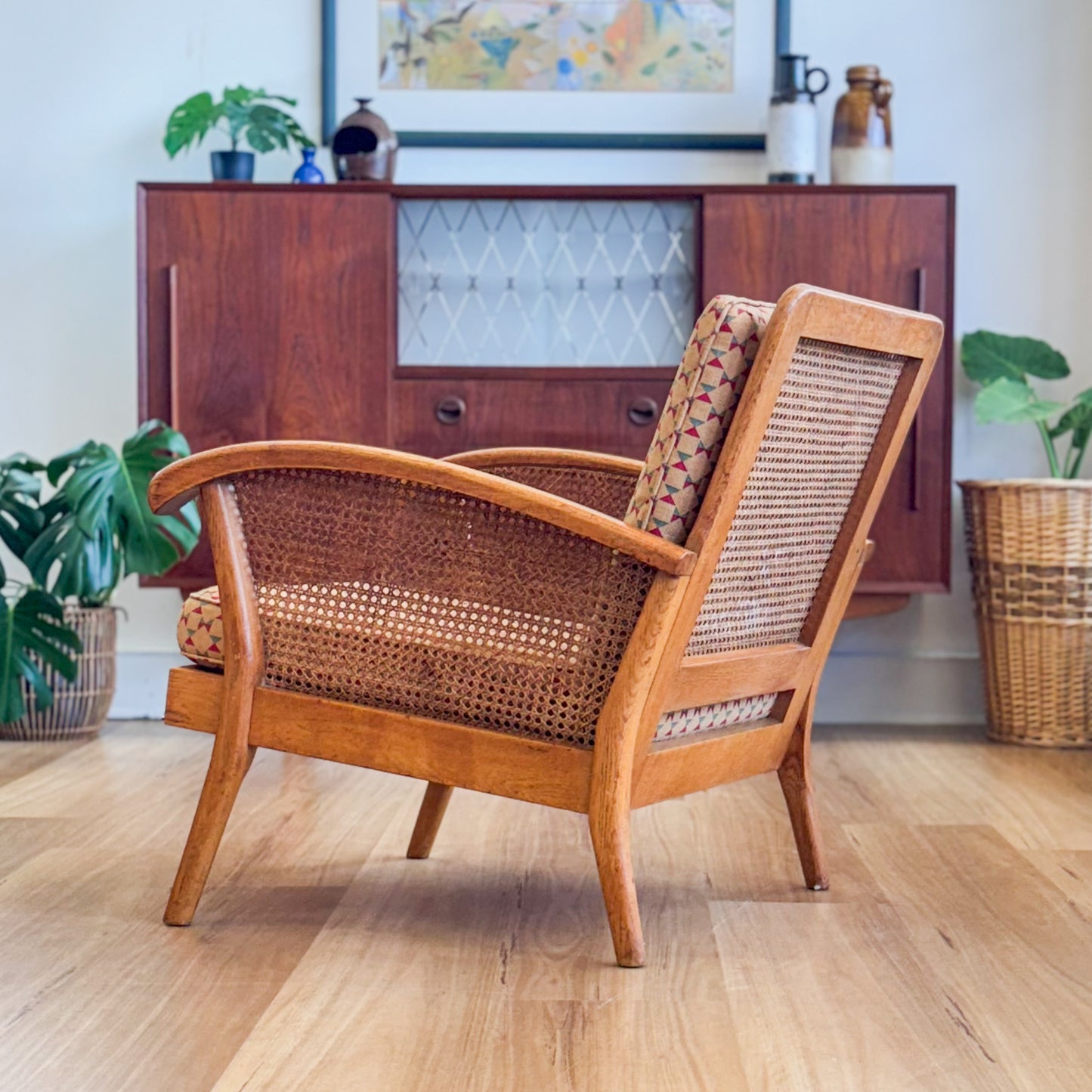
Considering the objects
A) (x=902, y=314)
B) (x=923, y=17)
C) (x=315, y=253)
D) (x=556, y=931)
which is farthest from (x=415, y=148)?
(x=556, y=931)

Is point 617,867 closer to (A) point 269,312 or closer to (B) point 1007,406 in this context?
(A) point 269,312

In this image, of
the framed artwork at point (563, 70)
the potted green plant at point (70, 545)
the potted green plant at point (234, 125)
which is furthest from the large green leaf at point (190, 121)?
the potted green plant at point (70, 545)

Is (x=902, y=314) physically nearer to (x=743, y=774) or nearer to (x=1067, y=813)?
(x=743, y=774)

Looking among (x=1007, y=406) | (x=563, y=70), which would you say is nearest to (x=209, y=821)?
(x=1007, y=406)

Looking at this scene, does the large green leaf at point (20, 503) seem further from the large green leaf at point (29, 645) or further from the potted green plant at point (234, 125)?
the potted green plant at point (234, 125)

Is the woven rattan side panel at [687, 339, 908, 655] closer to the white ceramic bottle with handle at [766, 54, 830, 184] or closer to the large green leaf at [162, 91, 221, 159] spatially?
the white ceramic bottle with handle at [766, 54, 830, 184]

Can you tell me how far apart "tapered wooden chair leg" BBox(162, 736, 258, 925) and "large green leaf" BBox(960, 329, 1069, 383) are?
2.27 meters

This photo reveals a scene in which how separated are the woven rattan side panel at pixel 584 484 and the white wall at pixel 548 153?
4.91ft

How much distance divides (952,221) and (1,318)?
2.37 metres

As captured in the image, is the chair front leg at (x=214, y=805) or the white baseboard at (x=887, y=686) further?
the white baseboard at (x=887, y=686)

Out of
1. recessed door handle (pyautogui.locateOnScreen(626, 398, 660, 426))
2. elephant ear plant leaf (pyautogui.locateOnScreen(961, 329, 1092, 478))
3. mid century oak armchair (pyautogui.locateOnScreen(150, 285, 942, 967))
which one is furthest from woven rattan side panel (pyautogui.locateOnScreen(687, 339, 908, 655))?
elephant ear plant leaf (pyautogui.locateOnScreen(961, 329, 1092, 478))

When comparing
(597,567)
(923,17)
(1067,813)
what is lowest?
(1067,813)

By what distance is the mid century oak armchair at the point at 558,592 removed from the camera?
164 cm

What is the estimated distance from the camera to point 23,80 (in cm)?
360
